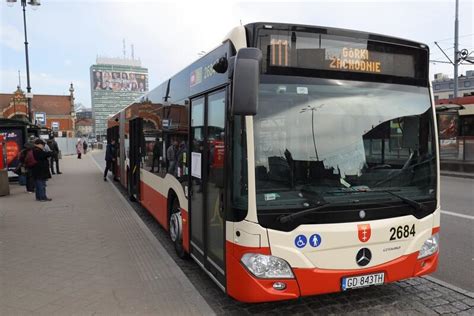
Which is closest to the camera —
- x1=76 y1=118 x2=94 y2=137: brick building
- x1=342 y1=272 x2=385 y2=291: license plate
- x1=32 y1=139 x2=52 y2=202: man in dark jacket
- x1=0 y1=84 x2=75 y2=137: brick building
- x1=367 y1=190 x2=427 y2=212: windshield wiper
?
x1=342 y1=272 x2=385 y2=291: license plate

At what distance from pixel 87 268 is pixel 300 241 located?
3.27m

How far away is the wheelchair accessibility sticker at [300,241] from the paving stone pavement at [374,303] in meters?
0.94

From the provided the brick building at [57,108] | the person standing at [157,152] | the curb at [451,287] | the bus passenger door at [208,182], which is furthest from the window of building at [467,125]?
the brick building at [57,108]

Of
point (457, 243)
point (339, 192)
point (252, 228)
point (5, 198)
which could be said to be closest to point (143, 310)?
point (252, 228)

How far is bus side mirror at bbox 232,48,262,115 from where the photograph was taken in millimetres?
2992

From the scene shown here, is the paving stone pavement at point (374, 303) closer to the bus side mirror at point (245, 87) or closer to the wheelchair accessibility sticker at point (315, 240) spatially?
the wheelchair accessibility sticker at point (315, 240)

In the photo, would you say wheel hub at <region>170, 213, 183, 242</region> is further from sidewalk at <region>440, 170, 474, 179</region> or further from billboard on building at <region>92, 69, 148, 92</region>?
billboard on building at <region>92, 69, 148, 92</region>

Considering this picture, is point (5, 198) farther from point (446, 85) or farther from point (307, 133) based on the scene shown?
point (446, 85)

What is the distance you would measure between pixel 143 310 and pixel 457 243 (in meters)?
5.04

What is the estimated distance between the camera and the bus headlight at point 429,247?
386 cm

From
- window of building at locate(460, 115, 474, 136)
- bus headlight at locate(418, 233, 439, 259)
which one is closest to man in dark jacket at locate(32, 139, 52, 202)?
bus headlight at locate(418, 233, 439, 259)

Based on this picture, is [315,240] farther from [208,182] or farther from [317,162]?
[208,182]

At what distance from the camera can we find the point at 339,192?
3.49 metres

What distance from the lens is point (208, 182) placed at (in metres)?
4.17
